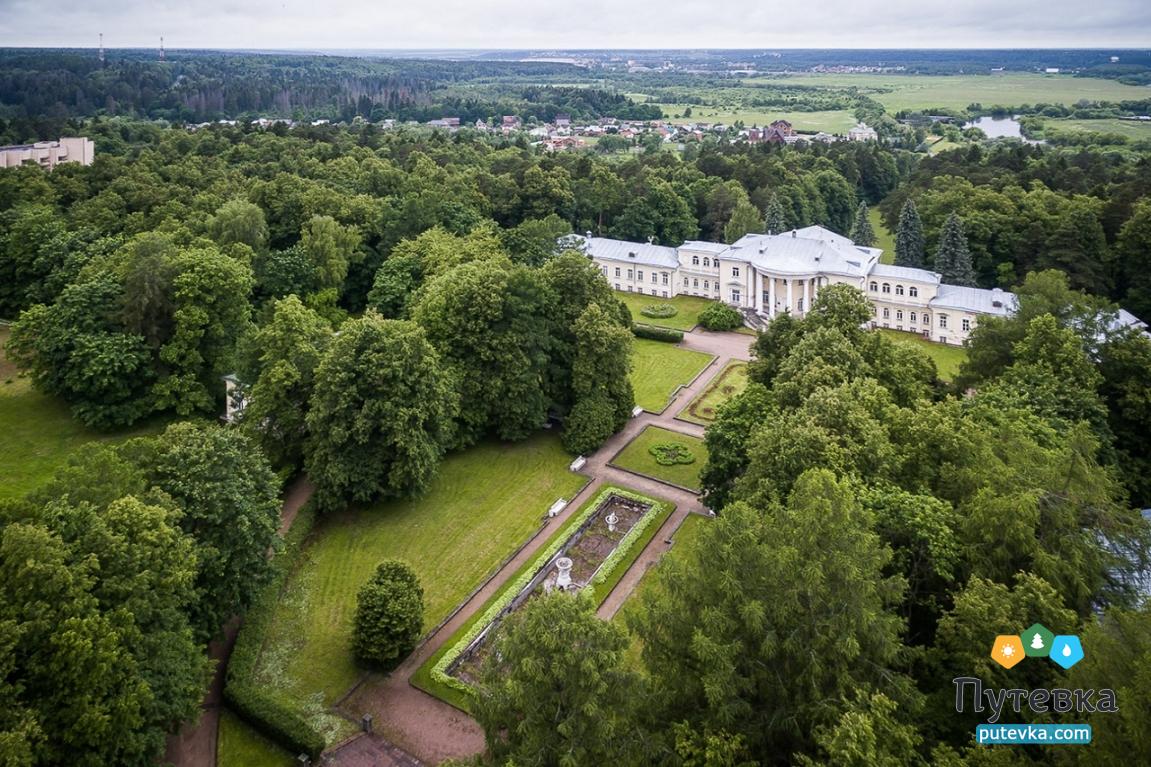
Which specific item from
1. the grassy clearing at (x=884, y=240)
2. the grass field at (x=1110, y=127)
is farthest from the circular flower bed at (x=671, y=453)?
the grass field at (x=1110, y=127)

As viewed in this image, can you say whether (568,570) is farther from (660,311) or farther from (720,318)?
(660,311)

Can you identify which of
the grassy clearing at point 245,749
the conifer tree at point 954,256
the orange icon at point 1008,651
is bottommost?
the grassy clearing at point 245,749

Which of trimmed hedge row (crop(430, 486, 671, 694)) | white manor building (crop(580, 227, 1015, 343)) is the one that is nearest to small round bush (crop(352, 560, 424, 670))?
trimmed hedge row (crop(430, 486, 671, 694))

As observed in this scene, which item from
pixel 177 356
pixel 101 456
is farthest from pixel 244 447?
pixel 177 356

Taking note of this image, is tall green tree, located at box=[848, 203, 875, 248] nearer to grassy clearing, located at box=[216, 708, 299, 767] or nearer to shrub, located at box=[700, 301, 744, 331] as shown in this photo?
shrub, located at box=[700, 301, 744, 331]

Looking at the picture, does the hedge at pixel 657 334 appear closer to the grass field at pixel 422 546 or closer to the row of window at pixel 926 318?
the row of window at pixel 926 318
